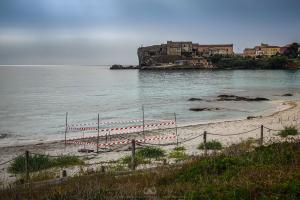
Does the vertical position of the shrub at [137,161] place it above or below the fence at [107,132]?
above

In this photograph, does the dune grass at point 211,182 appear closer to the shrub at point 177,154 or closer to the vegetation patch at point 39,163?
the shrub at point 177,154

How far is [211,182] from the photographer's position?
882cm

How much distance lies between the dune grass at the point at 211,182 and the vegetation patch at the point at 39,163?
5.81m

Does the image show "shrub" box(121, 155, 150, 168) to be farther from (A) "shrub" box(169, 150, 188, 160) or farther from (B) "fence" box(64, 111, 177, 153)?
(B) "fence" box(64, 111, 177, 153)

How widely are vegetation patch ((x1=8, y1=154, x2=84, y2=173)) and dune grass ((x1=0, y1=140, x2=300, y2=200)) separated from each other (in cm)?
581

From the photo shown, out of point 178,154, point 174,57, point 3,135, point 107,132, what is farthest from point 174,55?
point 178,154

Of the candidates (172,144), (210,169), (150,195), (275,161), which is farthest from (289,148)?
(172,144)

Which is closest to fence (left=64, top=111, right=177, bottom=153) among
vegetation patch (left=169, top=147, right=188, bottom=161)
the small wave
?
vegetation patch (left=169, top=147, right=188, bottom=161)

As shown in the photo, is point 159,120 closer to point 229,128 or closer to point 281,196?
point 229,128

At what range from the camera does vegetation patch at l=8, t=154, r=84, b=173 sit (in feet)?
52.1

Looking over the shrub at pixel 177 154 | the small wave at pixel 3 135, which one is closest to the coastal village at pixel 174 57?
the small wave at pixel 3 135

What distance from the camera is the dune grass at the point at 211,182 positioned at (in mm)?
7590

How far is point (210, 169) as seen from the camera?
1008 centimetres

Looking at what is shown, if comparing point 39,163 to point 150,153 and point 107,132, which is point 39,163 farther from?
point 107,132
